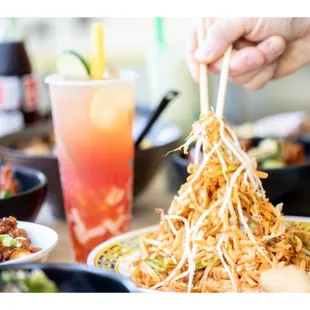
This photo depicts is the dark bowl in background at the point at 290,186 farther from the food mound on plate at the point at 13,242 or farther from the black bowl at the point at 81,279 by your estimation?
the black bowl at the point at 81,279

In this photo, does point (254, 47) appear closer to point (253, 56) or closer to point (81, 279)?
point (253, 56)

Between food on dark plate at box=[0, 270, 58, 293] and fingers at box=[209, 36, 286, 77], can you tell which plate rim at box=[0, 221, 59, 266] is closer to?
food on dark plate at box=[0, 270, 58, 293]

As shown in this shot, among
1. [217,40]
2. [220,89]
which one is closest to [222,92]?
[220,89]

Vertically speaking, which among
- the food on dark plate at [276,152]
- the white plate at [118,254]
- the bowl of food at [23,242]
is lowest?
the white plate at [118,254]

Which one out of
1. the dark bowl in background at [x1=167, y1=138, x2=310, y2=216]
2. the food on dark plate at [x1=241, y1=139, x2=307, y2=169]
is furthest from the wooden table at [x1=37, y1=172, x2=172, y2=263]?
the food on dark plate at [x1=241, y1=139, x2=307, y2=169]

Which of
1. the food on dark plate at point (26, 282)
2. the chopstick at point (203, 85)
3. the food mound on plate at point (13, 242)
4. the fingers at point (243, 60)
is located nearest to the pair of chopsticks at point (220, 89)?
the chopstick at point (203, 85)
